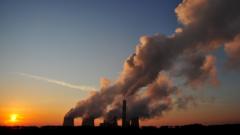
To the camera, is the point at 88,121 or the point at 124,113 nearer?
the point at 88,121

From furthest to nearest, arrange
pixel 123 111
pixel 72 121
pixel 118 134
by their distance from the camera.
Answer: pixel 123 111 < pixel 72 121 < pixel 118 134

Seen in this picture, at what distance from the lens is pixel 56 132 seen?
62312mm

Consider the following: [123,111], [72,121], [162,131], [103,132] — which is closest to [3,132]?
[103,132]

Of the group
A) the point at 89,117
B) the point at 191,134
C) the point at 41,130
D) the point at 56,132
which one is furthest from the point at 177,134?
the point at 89,117

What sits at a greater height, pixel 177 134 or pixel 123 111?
pixel 123 111

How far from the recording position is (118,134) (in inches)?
2431

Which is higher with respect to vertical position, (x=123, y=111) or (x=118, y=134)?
(x=123, y=111)

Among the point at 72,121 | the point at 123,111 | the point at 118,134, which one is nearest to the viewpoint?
the point at 118,134

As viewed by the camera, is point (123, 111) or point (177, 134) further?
point (123, 111)

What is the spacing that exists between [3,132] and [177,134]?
4121 centimetres

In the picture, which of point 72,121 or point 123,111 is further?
point 123,111

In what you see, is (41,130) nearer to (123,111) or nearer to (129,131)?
(129,131)

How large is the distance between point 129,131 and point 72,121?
6504 cm

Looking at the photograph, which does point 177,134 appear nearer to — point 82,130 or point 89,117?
point 82,130
